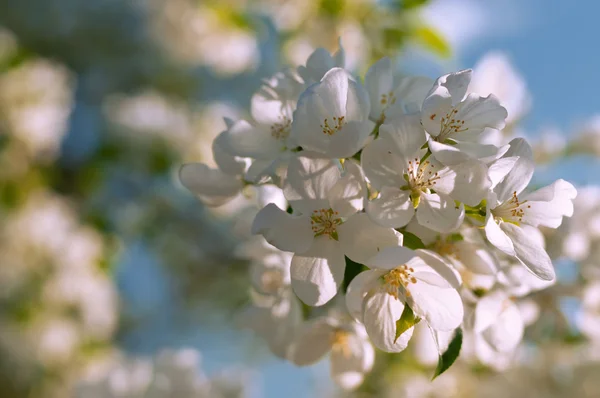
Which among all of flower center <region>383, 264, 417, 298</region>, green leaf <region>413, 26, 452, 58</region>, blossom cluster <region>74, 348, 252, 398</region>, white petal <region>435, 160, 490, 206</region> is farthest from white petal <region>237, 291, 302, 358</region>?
green leaf <region>413, 26, 452, 58</region>

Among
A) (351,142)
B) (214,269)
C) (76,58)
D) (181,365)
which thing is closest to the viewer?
(351,142)

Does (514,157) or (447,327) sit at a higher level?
(514,157)

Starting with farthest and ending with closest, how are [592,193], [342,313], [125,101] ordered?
[125,101]
[592,193]
[342,313]

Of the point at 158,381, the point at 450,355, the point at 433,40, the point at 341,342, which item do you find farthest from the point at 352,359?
the point at 433,40

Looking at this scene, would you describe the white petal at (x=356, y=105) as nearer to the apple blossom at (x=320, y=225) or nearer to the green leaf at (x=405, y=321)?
the apple blossom at (x=320, y=225)

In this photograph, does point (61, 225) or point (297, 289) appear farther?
point (61, 225)

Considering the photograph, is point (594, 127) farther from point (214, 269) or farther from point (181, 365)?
point (214, 269)

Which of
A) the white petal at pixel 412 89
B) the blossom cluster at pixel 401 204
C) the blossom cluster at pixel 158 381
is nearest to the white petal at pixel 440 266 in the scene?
the blossom cluster at pixel 401 204

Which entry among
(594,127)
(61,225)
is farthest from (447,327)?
(61,225)
